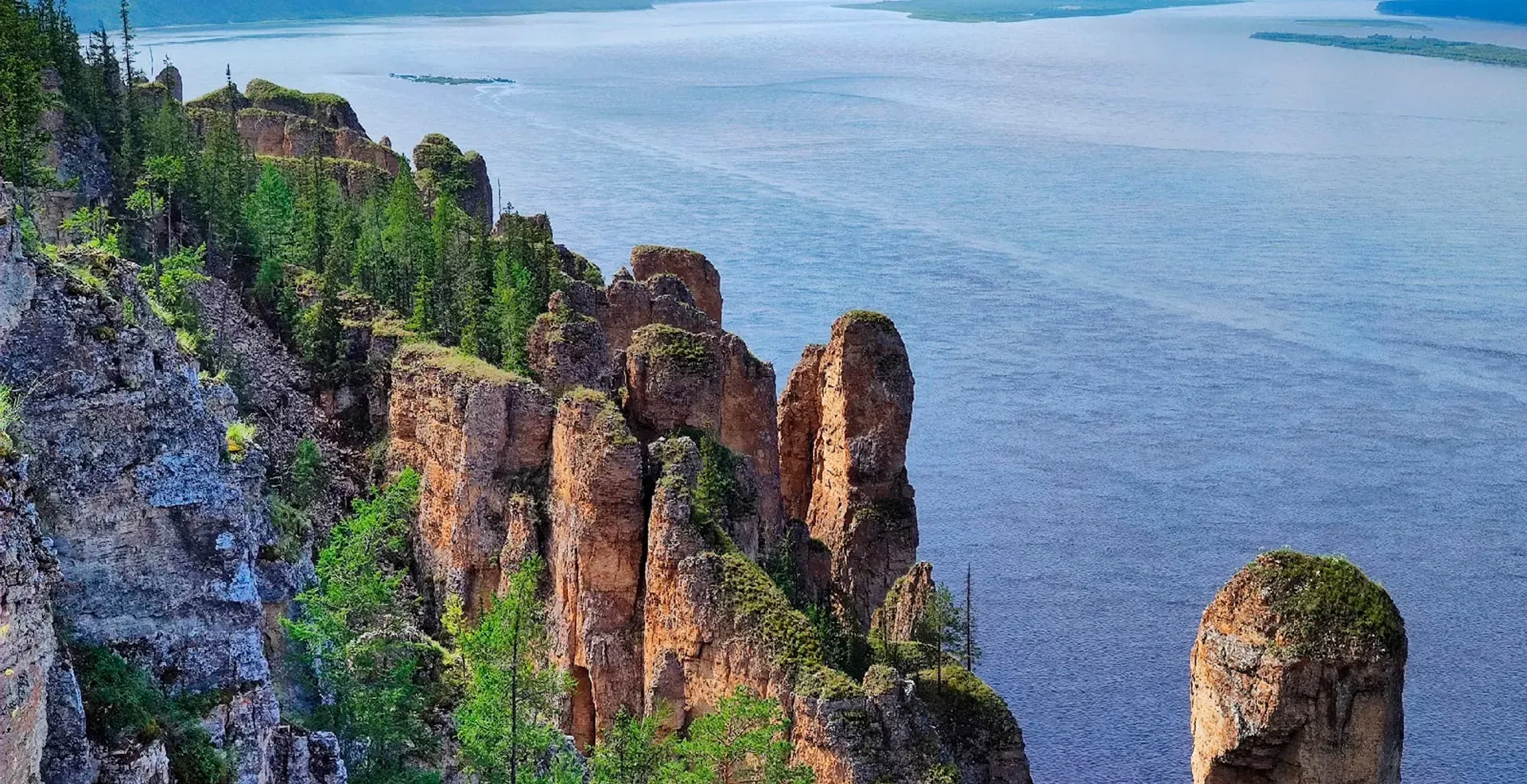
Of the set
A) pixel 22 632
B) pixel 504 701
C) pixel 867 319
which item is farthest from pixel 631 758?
pixel 867 319

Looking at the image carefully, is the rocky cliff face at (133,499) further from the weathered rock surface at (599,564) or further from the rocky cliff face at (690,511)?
the weathered rock surface at (599,564)

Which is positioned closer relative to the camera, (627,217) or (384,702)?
(384,702)

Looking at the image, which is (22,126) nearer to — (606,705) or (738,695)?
(606,705)

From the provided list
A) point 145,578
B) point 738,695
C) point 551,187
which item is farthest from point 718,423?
point 551,187

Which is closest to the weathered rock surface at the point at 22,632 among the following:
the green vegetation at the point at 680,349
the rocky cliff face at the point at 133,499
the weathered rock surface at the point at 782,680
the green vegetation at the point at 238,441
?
the rocky cliff face at the point at 133,499

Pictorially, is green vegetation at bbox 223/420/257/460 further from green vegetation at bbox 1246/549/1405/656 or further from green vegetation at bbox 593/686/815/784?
green vegetation at bbox 1246/549/1405/656

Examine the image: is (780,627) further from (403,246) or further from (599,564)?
(403,246)
